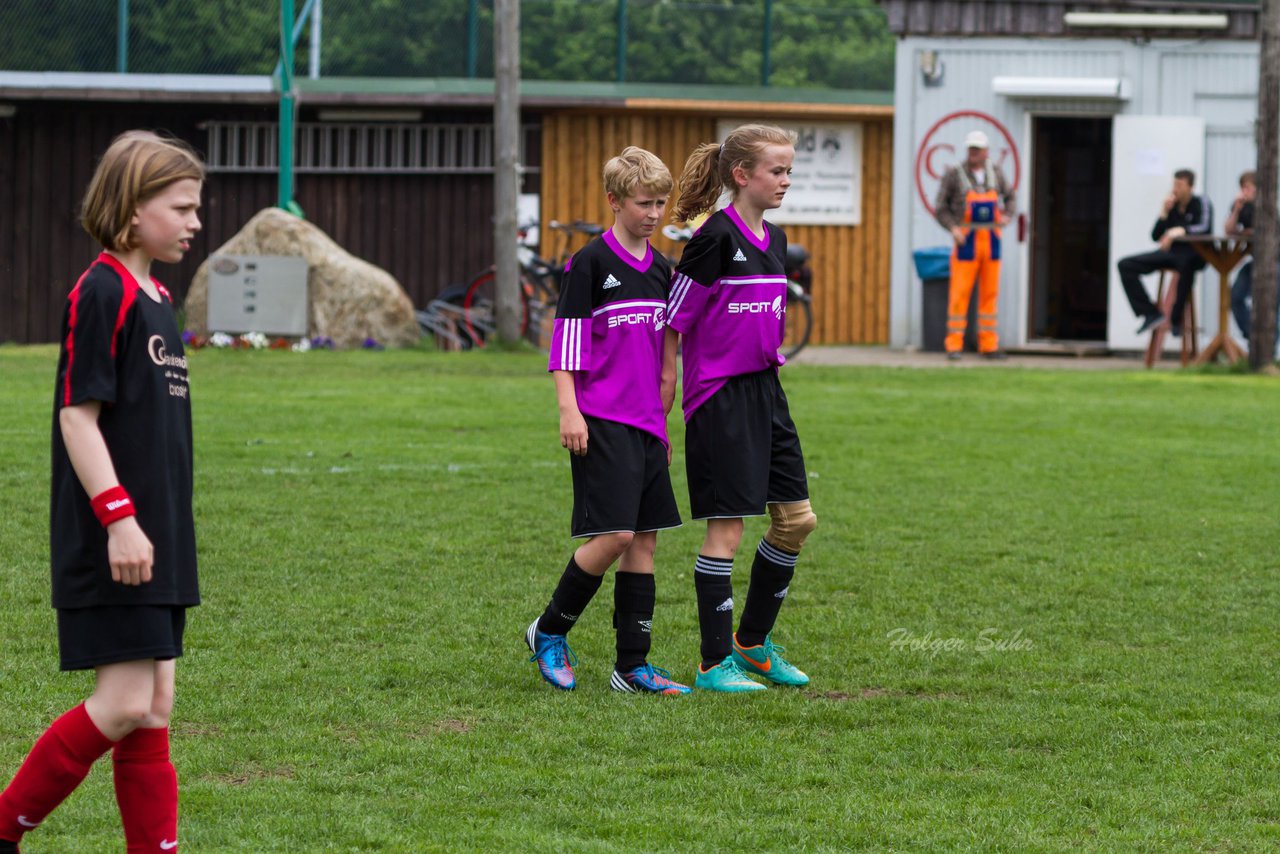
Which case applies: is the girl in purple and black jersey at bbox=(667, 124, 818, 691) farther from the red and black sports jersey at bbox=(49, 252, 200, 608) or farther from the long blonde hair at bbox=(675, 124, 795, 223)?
the red and black sports jersey at bbox=(49, 252, 200, 608)

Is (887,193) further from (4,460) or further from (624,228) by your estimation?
(624,228)

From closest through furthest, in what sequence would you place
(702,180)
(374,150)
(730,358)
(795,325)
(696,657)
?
(730,358) < (702,180) < (696,657) < (795,325) < (374,150)

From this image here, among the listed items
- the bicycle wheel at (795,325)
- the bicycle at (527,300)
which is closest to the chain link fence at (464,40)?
the bicycle at (527,300)

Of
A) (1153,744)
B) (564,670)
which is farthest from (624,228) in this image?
(1153,744)

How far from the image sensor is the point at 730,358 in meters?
5.15

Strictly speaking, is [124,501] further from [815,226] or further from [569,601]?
[815,226]

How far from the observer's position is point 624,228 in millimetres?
5074

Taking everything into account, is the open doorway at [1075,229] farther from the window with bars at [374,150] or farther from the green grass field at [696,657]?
the green grass field at [696,657]

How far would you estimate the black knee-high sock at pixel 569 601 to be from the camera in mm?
5207

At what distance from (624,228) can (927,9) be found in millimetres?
15040

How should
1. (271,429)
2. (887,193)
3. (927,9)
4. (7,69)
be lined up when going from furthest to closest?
(887,193) < (7,69) < (927,9) < (271,429)

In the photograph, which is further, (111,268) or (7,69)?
(7,69)

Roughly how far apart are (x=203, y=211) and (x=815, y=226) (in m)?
7.56

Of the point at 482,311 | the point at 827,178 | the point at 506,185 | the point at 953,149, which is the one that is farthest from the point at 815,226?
the point at 506,185
